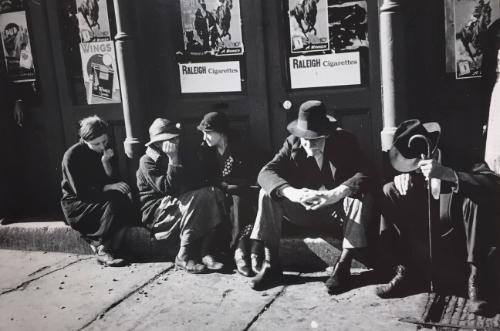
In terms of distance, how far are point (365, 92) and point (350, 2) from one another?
2.67 ft

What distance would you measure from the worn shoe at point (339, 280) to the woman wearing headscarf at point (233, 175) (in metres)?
0.77

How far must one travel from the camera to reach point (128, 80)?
5.38 meters

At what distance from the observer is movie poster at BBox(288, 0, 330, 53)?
4824 mm

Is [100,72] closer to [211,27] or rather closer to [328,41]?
[211,27]

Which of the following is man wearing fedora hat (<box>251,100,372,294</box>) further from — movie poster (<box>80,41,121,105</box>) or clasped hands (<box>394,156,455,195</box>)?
movie poster (<box>80,41,121,105</box>)

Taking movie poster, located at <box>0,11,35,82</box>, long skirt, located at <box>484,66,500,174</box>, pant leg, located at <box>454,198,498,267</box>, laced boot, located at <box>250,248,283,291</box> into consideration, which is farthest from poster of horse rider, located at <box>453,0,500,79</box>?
movie poster, located at <box>0,11,35,82</box>

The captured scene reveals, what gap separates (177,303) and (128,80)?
8.01 feet

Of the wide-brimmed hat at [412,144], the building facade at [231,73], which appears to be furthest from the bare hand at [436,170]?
the building facade at [231,73]

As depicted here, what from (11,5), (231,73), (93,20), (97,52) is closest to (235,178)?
(231,73)

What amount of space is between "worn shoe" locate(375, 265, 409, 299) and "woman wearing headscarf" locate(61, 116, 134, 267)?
247 cm

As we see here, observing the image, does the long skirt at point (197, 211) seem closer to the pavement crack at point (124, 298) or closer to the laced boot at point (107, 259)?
the pavement crack at point (124, 298)

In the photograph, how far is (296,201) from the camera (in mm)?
4070

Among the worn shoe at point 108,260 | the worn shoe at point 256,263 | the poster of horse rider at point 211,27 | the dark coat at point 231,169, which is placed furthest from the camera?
the poster of horse rider at point 211,27

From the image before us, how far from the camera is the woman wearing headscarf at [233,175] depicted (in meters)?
4.58
